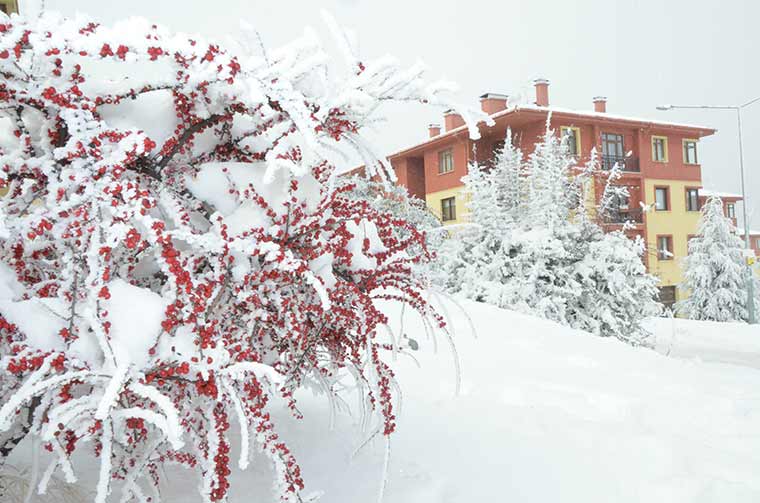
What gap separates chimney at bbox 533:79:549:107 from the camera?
2508 cm

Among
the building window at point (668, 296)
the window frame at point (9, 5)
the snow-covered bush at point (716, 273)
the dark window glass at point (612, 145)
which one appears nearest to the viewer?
the window frame at point (9, 5)

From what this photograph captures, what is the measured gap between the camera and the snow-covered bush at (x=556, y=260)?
12047 mm

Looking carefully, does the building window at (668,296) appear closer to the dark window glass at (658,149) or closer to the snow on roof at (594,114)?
the dark window glass at (658,149)

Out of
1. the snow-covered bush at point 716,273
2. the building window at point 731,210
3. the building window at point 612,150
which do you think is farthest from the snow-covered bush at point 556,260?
the building window at point 731,210

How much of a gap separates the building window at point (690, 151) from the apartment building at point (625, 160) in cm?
4

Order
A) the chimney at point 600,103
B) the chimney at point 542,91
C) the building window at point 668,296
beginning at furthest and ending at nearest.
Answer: the building window at point 668,296, the chimney at point 600,103, the chimney at point 542,91

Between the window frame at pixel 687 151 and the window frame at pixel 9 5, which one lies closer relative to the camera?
the window frame at pixel 9 5

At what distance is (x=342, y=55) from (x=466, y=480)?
2.22 meters

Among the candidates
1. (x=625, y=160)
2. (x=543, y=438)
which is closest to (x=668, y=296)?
(x=625, y=160)

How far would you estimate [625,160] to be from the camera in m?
24.5

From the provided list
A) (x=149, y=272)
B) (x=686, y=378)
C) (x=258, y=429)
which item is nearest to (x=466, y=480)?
(x=258, y=429)

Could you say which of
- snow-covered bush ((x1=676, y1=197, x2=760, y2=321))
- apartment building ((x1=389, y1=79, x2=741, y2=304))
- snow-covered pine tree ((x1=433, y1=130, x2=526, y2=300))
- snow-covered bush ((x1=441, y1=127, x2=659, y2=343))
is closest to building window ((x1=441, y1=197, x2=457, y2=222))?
apartment building ((x1=389, y1=79, x2=741, y2=304))

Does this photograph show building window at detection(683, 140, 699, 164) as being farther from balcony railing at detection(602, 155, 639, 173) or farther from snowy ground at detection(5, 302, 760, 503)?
snowy ground at detection(5, 302, 760, 503)

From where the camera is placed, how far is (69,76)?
6.03 ft
